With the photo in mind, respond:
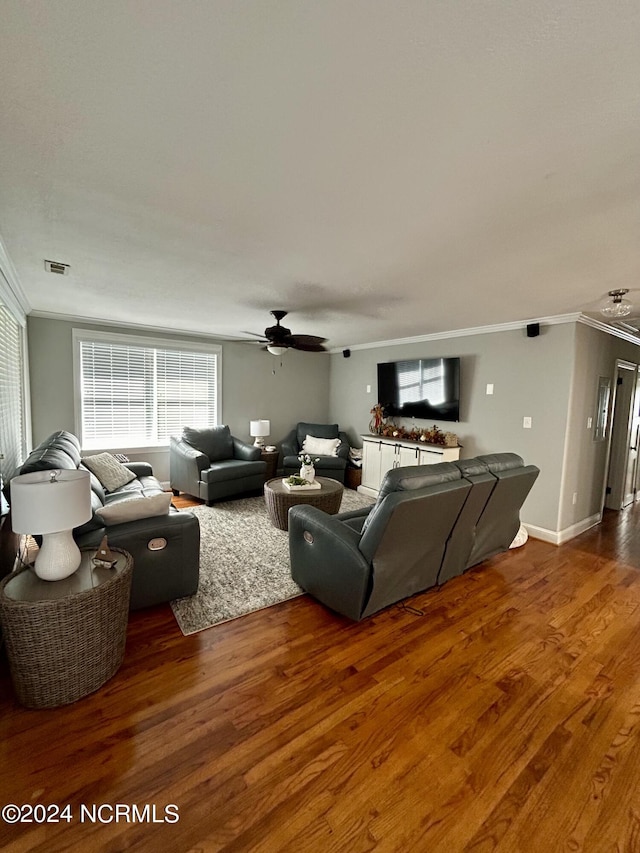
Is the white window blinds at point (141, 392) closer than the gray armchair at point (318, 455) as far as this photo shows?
Yes

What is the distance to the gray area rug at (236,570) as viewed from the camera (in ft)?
8.11

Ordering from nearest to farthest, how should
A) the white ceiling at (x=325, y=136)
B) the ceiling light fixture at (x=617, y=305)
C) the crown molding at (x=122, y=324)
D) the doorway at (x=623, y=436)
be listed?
the white ceiling at (x=325, y=136) → the ceiling light fixture at (x=617, y=305) → the crown molding at (x=122, y=324) → the doorway at (x=623, y=436)

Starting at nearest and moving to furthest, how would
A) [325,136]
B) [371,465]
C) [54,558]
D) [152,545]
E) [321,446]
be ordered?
[325,136], [54,558], [152,545], [371,465], [321,446]

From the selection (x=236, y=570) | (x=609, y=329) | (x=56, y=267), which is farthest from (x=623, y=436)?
(x=56, y=267)

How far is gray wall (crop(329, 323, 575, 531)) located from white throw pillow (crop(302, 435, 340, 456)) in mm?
1494

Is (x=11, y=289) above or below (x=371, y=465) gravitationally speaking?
above

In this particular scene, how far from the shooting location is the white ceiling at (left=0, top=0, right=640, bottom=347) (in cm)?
89

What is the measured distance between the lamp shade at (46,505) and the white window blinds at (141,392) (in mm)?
3614

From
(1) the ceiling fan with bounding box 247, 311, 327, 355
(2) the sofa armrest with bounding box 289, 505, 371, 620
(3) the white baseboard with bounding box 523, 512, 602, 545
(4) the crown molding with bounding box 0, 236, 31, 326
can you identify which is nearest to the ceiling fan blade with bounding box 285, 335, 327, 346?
(1) the ceiling fan with bounding box 247, 311, 327, 355

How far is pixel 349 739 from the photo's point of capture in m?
1.59

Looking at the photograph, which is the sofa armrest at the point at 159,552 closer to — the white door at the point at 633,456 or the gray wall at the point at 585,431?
the gray wall at the point at 585,431

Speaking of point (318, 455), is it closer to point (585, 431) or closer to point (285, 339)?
point (285, 339)

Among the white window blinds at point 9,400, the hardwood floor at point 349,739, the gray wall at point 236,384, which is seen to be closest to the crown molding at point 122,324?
the gray wall at point 236,384

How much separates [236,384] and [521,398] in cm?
418
